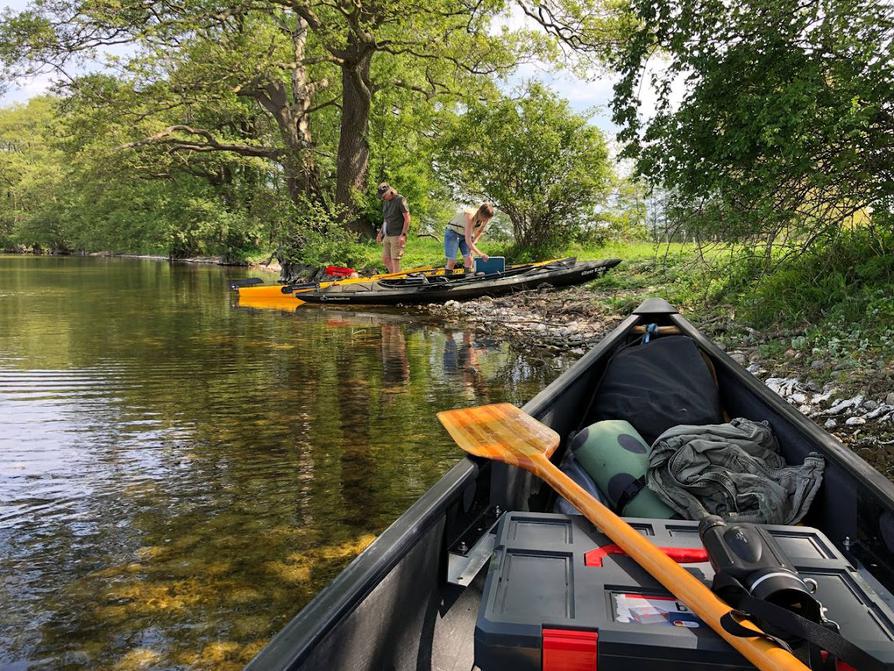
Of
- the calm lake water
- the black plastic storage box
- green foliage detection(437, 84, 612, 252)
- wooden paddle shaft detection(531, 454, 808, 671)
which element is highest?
green foliage detection(437, 84, 612, 252)

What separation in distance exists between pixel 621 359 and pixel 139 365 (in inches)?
208

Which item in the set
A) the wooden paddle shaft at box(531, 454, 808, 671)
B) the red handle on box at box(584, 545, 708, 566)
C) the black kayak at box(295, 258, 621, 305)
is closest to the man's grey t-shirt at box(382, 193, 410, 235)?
the black kayak at box(295, 258, 621, 305)

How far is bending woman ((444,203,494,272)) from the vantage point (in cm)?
1165

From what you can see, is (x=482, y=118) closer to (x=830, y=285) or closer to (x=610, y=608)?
(x=830, y=285)

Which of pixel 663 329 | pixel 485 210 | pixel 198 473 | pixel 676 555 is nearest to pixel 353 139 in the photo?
pixel 485 210

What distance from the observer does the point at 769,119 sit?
5242mm

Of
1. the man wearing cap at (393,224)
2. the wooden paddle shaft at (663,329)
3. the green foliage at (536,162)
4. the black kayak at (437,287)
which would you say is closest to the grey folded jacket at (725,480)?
the wooden paddle shaft at (663,329)

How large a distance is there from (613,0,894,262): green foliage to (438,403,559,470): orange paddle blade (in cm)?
420

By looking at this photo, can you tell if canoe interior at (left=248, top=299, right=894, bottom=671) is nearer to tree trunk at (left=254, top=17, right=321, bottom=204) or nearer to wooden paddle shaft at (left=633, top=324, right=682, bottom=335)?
wooden paddle shaft at (left=633, top=324, right=682, bottom=335)

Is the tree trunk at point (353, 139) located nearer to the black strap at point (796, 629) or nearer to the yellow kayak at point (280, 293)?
the yellow kayak at point (280, 293)

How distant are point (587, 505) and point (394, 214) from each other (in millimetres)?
10862

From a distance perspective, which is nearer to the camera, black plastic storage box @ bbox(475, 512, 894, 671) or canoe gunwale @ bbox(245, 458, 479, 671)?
canoe gunwale @ bbox(245, 458, 479, 671)

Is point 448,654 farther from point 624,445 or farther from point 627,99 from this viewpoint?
point 627,99

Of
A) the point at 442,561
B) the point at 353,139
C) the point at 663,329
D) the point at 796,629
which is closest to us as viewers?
the point at 796,629
